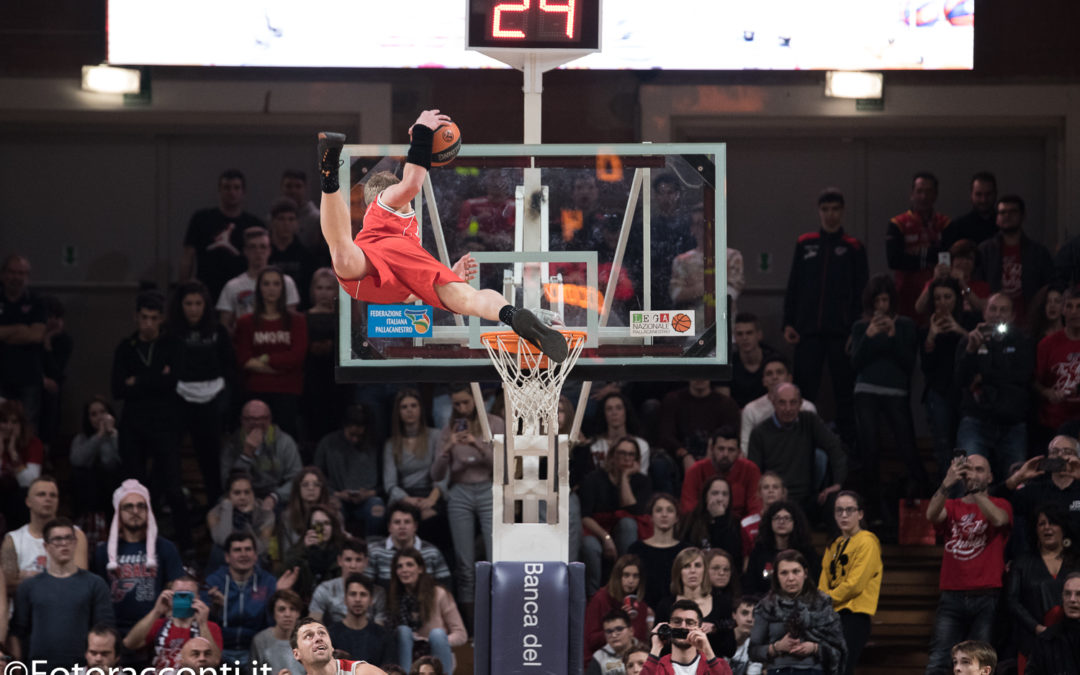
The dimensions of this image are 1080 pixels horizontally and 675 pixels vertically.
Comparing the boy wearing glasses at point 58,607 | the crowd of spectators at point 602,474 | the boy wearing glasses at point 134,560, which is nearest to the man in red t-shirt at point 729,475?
the crowd of spectators at point 602,474

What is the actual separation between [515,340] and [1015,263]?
572cm

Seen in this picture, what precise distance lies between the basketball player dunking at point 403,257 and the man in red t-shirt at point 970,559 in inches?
147

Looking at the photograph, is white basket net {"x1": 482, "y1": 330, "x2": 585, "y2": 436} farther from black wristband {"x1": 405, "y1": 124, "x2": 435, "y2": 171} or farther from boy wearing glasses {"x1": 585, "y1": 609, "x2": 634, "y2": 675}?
boy wearing glasses {"x1": 585, "y1": 609, "x2": 634, "y2": 675}

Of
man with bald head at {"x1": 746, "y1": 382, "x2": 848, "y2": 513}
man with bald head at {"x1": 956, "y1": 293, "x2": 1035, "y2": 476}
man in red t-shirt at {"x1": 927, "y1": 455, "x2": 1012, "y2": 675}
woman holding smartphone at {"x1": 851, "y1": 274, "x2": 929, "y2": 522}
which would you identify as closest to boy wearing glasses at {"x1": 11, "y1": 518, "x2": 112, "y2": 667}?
man with bald head at {"x1": 746, "y1": 382, "x2": 848, "y2": 513}

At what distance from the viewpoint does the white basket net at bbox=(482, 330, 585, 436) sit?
7.77m

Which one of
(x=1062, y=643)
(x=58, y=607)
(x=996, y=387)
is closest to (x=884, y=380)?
(x=996, y=387)

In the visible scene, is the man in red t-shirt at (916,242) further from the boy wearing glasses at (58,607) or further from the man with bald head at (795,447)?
the boy wearing glasses at (58,607)

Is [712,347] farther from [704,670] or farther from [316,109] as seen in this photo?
[316,109]

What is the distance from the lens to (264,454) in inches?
435

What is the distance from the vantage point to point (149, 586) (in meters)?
10.0

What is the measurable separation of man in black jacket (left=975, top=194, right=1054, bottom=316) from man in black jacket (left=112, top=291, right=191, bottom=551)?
18.5 feet

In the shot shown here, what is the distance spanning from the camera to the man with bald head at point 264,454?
435 inches

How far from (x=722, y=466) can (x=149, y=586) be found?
3.53m
